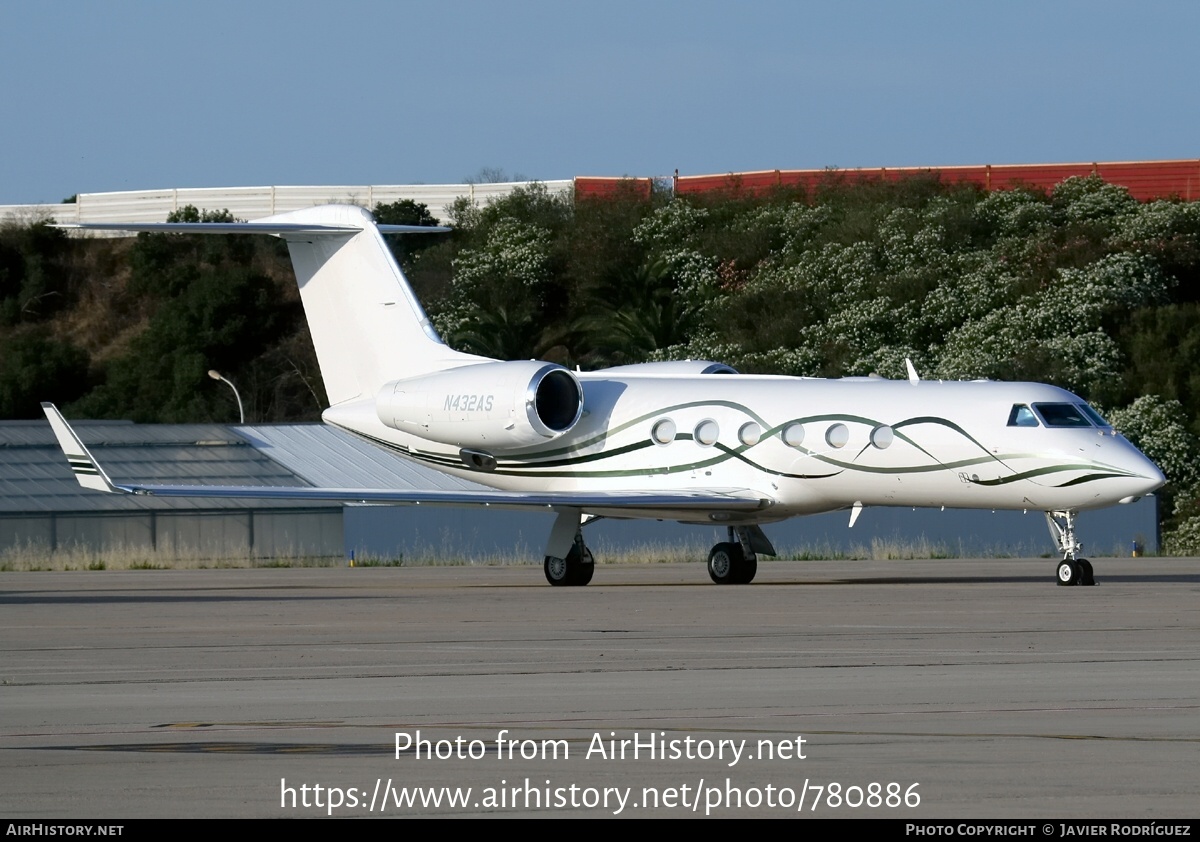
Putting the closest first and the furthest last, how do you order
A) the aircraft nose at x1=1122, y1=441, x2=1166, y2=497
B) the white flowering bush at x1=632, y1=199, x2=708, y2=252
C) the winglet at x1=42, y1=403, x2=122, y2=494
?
1. the aircraft nose at x1=1122, y1=441, x2=1166, y2=497
2. the winglet at x1=42, y1=403, x2=122, y2=494
3. the white flowering bush at x1=632, y1=199, x2=708, y2=252

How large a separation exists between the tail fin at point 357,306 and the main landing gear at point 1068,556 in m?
9.94

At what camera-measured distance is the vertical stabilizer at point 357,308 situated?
101 feet

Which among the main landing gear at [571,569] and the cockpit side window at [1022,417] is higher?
the cockpit side window at [1022,417]

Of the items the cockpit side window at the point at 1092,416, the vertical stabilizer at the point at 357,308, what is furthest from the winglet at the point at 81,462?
the cockpit side window at the point at 1092,416

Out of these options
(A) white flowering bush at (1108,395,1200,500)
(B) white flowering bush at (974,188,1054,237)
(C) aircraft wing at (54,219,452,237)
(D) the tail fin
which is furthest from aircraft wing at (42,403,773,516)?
(B) white flowering bush at (974,188,1054,237)

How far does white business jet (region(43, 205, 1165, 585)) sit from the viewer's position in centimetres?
2473

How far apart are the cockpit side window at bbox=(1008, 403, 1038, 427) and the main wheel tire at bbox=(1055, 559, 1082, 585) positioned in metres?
1.88

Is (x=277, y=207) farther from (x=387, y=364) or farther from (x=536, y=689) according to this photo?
(x=536, y=689)

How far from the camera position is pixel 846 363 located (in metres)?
56.7

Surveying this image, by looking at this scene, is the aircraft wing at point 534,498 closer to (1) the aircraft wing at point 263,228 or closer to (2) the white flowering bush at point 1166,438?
(1) the aircraft wing at point 263,228

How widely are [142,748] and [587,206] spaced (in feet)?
225

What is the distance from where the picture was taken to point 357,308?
102ft

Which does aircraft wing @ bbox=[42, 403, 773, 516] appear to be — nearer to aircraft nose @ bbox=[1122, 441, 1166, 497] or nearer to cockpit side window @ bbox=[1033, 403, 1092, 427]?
cockpit side window @ bbox=[1033, 403, 1092, 427]

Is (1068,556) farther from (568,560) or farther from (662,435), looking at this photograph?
(568,560)
